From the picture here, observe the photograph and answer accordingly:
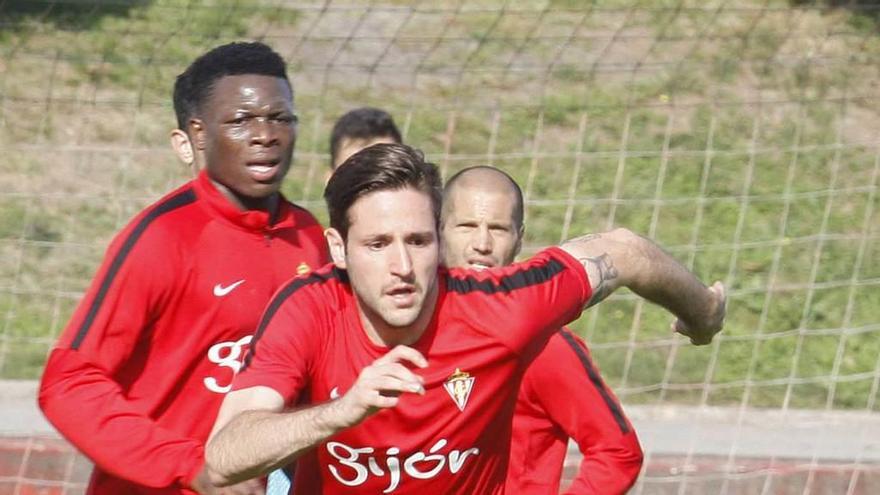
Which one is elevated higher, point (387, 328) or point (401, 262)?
point (401, 262)

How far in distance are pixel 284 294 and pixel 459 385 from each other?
45 centimetres

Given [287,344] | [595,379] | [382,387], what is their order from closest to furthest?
[382,387]
[287,344]
[595,379]

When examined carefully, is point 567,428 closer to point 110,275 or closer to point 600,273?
point 600,273

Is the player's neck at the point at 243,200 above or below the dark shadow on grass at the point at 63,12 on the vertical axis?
above

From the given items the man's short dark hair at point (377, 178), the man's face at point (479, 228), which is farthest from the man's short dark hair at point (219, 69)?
the man's short dark hair at point (377, 178)

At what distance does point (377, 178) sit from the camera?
12.8 feet

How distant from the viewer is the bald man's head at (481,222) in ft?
17.0

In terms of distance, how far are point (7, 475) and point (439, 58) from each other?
166 inches

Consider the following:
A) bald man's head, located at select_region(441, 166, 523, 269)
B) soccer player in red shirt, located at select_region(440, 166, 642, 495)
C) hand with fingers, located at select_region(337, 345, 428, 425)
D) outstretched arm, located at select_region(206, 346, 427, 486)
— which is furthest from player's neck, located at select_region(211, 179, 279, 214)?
hand with fingers, located at select_region(337, 345, 428, 425)

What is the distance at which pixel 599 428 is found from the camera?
4.91 m

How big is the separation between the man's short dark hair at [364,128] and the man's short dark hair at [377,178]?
2814 millimetres

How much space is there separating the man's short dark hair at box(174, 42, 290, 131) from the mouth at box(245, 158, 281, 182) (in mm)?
261

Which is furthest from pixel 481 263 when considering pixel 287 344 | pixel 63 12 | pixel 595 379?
pixel 63 12

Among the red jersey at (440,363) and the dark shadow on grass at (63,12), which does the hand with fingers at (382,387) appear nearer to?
the red jersey at (440,363)
